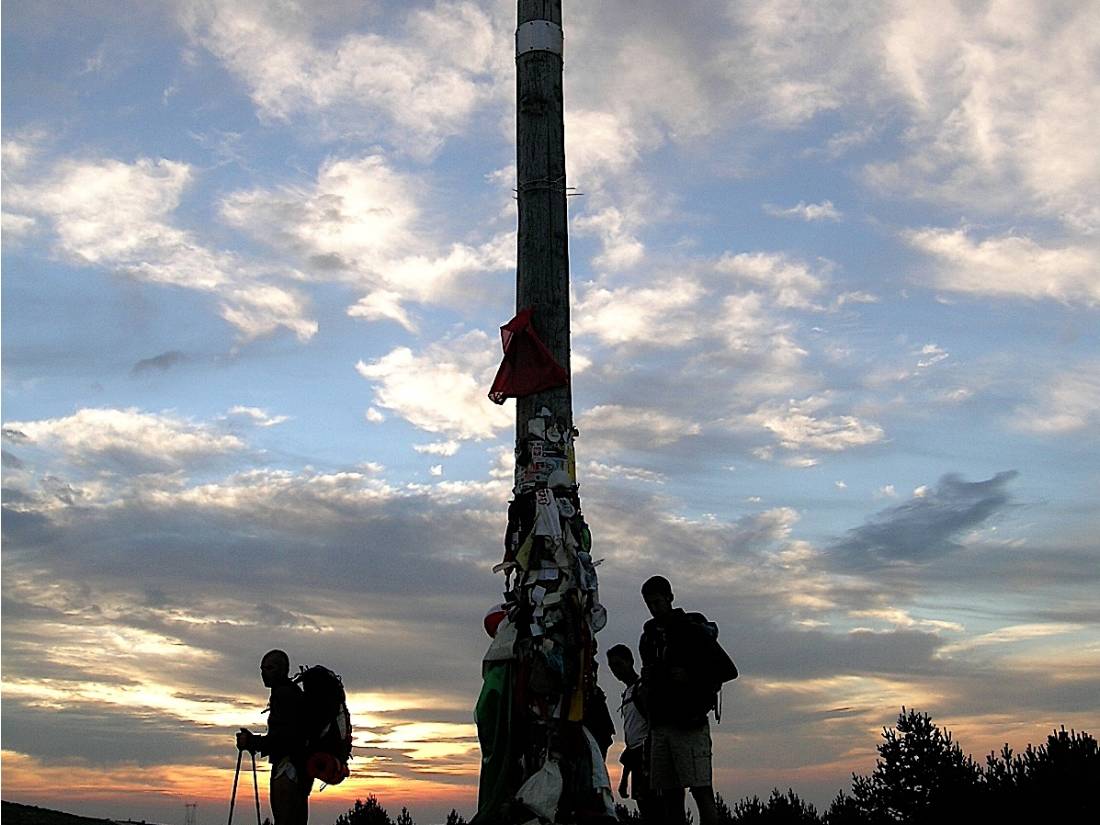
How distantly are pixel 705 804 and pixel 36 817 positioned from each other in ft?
25.2

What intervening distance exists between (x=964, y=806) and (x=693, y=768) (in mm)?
5842

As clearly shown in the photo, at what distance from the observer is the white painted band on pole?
10320 mm

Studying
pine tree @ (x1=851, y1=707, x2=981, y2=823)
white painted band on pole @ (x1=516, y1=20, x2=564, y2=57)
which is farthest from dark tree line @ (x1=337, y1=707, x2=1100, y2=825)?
white painted band on pole @ (x1=516, y1=20, x2=564, y2=57)

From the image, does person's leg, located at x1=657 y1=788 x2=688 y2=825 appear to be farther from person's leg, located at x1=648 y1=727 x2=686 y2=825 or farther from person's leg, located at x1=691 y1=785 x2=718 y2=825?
person's leg, located at x1=691 y1=785 x2=718 y2=825

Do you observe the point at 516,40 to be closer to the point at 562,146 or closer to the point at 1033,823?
the point at 562,146

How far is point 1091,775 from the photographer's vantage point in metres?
12.9

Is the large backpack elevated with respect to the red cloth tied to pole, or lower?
lower

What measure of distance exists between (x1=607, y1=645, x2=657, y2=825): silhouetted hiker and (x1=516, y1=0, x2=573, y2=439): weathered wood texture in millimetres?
2359

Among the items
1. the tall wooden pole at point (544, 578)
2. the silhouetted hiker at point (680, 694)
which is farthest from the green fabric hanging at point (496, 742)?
the silhouetted hiker at point (680, 694)

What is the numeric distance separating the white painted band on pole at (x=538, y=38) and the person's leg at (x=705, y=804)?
586 cm

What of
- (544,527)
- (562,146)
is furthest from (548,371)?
(562,146)

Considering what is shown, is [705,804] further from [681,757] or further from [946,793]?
[946,793]

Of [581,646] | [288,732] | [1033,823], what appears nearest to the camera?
[581,646]

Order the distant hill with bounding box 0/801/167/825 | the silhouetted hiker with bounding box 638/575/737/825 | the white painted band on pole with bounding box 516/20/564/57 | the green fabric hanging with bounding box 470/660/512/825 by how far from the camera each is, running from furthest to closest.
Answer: the distant hill with bounding box 0/801/167/825 → the white painted band on pole with bounding box 516/20/564/57 → the silhouetted hiker with bounding box 638/575/737/825 → the green fabric hanging with bounding box 470/660/512/825
